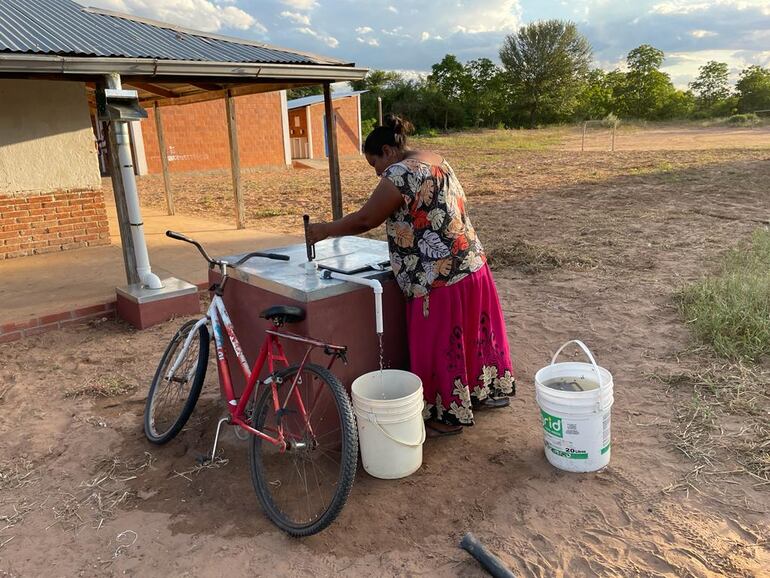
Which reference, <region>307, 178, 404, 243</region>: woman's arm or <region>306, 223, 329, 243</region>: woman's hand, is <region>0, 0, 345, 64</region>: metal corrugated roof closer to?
<region>306, 223, 329, 243</region>: woman's hand

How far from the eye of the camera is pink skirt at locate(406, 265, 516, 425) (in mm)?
2918

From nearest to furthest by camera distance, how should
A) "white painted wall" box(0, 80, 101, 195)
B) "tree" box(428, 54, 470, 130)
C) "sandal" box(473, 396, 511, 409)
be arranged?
"sandal" box(473, 396, 511, 409) < "white painted wall" box(0, 80, 101, 195) < "tree" box(428, 54, 470, 130)

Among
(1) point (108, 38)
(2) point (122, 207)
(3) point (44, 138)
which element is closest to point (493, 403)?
(2) point (122, 207)

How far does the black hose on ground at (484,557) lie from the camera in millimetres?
2189

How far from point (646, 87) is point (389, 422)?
5297cm

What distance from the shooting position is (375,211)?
2.74 meters

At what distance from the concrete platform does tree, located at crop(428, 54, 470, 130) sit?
129 feet

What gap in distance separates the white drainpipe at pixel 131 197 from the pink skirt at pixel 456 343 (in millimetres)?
3083

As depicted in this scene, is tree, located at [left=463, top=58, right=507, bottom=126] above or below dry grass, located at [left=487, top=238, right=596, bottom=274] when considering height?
above

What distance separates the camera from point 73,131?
→ 7.14m

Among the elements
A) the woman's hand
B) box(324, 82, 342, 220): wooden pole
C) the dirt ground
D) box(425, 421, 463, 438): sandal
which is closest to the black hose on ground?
the dirt ground

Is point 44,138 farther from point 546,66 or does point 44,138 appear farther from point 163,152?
point 546,66

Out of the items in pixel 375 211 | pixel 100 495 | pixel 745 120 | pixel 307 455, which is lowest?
pixel 100 495

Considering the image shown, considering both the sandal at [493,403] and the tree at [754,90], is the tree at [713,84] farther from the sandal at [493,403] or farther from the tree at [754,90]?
the sandal at [493,403]
